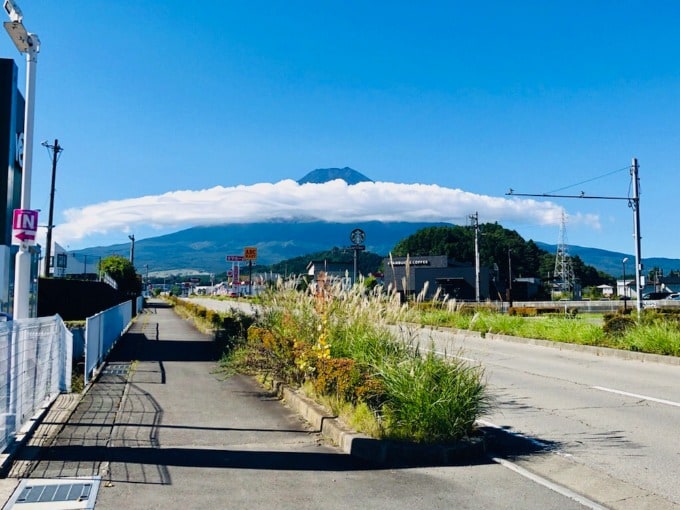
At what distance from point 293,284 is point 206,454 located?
617 centimetres

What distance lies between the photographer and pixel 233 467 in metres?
6.25

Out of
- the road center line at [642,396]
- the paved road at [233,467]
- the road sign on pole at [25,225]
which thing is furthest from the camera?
the road center line at [642,396]

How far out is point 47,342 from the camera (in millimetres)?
9352

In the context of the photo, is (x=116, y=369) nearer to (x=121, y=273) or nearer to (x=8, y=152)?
(x=8, y=152)

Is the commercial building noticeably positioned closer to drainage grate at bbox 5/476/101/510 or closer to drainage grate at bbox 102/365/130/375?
drainage grate at bbox 102/365/130/375

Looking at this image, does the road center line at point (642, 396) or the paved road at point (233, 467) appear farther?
the road center line at point (642, 396)

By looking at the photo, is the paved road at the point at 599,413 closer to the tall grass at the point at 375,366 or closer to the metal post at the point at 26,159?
the tall grass at the point at 375,366

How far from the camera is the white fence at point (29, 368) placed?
6582mm

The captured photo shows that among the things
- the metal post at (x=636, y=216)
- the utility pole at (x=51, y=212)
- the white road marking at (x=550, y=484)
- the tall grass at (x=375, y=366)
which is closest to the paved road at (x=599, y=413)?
the white road marking at (x=550, y=484)

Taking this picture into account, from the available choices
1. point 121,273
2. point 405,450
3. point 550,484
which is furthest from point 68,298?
point 121,273

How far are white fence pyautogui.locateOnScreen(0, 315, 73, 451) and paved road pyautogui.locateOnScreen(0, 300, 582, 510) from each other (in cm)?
39

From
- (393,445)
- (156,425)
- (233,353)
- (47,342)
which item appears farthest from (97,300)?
(393,445)

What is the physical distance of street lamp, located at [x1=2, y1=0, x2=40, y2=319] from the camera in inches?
366

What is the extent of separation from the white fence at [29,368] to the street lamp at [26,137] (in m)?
0.51
